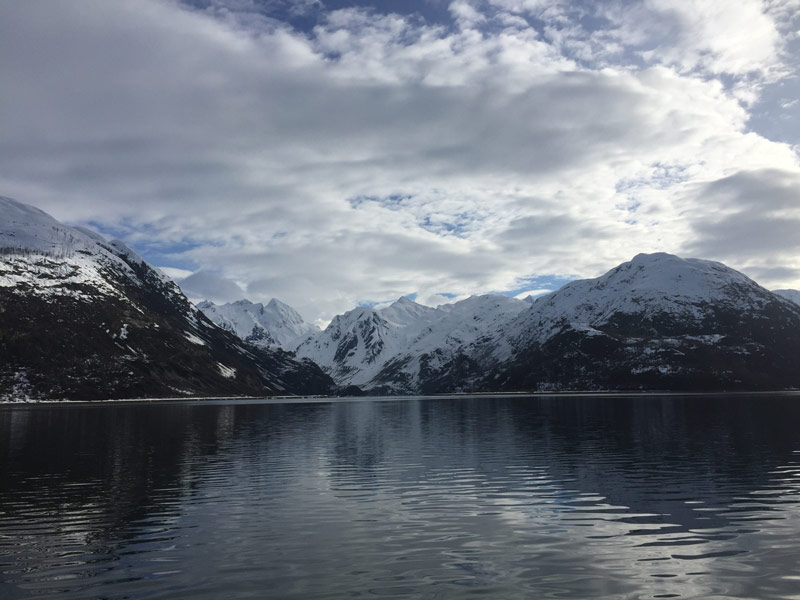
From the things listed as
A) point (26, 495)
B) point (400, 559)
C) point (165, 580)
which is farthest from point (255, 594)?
point (26, 495)

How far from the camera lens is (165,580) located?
82.9 ft

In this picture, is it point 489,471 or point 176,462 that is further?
point 176,462

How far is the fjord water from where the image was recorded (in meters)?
24.6

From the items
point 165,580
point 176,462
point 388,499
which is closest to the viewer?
point 165,580

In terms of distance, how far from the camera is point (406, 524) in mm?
35906

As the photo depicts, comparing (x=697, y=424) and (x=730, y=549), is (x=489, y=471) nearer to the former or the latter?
(x=730, y=549)

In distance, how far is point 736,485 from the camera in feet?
156

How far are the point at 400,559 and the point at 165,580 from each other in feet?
34.4

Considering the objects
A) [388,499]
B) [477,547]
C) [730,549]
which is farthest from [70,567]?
[730,549]

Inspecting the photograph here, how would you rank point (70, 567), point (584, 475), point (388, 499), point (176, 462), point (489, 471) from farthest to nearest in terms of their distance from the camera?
point (176, 462) → point (489, 471) → point (584, 475) → point (388, 499) → point (70, 567)

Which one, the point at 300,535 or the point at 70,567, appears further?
the point at 300,535

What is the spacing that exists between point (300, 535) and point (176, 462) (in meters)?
40.5

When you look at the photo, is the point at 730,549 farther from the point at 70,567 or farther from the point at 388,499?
the point at 70,567

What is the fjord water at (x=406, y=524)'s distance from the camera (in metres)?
24.6
